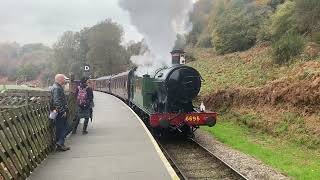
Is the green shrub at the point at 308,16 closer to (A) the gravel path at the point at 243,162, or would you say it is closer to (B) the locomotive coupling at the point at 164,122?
(A) the gravel path at the point at 243,162

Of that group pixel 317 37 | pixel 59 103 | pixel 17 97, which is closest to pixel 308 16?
pixel 317 37

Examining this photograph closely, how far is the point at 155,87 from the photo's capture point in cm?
1603

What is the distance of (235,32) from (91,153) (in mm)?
31039

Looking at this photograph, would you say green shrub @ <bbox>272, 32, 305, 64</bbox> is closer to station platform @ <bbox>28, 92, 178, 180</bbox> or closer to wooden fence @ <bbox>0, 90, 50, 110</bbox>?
station platform @ <bbox>28, 92, 178, 180</bbox>

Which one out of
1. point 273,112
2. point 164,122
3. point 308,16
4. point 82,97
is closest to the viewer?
point 82,97

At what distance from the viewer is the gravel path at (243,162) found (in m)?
10.6

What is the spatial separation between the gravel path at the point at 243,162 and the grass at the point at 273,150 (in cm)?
31

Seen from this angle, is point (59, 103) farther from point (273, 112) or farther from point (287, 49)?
point (287, 49)

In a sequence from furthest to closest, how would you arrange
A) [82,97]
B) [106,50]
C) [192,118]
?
1. [106,50]
2. [192,118]
3. [82,97]

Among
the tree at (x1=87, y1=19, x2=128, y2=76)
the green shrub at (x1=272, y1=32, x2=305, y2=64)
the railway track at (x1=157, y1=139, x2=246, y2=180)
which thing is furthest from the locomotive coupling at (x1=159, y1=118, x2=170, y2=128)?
the tree at (x1=87, y1=19, x2=128, y2=76)

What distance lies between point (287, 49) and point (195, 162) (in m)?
13.7

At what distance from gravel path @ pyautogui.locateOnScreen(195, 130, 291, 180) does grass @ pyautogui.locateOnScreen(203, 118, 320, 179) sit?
12.1 inches

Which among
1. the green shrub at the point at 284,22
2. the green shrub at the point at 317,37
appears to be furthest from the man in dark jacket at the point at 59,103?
the green shrub at the point at 284,22

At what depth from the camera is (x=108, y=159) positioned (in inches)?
395
